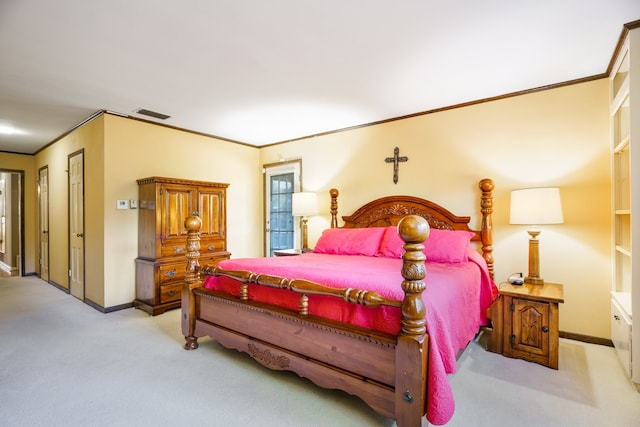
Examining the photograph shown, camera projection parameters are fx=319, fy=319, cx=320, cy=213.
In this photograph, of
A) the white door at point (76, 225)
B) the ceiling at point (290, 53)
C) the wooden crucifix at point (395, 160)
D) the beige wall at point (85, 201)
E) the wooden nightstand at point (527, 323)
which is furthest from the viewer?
the white door at point (76, 225)

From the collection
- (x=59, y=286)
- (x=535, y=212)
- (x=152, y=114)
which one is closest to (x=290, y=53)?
(x=152, y=114)

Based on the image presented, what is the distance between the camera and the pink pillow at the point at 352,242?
11.3 ft

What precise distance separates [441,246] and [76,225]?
4.77 meters

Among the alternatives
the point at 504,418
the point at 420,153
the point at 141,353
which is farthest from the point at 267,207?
the point at 504,418

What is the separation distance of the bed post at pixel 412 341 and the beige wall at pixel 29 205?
740 cm

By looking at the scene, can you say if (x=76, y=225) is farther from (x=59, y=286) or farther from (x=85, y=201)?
(x=59, y=286)

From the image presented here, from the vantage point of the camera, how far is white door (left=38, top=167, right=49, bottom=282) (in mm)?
5508

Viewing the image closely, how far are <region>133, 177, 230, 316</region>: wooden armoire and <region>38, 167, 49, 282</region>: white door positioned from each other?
2.78m

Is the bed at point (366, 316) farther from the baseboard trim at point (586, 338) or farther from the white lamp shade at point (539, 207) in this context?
the baseboard trim at point (586, 338)

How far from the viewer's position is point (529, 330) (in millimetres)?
2518

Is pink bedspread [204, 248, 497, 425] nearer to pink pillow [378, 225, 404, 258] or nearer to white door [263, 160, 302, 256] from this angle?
pink pillow [378, 225, 404, 258]

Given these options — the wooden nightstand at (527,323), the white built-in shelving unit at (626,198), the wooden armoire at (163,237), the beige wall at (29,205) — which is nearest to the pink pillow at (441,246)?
the wooden nightstand at (527,323)

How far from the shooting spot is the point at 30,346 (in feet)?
9.32

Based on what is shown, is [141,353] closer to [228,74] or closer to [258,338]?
[258,338]
